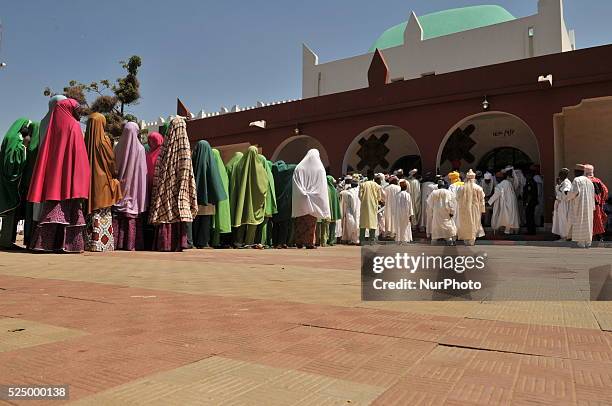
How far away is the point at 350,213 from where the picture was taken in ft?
42.5

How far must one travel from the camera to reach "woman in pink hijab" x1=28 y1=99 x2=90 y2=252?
6066mm

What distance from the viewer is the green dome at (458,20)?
2273 centimetres

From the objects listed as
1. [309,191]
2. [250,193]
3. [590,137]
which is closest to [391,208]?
[309,191]

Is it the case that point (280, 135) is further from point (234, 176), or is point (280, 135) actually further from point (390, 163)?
point (234, 176)

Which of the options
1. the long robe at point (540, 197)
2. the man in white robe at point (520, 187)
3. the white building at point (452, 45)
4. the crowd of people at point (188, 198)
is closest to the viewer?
the crowd of people at point (188, 198)

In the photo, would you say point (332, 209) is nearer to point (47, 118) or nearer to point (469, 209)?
point (469, 209)

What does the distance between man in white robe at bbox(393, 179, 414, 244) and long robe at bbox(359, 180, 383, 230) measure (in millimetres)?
706

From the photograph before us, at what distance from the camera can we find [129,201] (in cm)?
718

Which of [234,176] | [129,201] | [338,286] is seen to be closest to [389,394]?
[338,286]

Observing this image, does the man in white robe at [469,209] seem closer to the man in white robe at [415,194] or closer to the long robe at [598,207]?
the long robe at [598,207]

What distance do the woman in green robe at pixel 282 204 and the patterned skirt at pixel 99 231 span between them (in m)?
3.57

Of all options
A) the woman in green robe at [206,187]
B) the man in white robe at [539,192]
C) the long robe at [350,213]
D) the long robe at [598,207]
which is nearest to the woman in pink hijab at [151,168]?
the woman in green robe at [206,187]

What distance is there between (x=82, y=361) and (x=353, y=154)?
1644cm

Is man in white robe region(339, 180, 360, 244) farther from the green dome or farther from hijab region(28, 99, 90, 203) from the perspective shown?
the green dome
